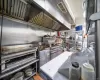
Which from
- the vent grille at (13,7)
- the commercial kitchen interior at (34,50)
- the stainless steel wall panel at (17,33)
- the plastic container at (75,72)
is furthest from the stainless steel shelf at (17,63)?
the plastic container at (75,72)

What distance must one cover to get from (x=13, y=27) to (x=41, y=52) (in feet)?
3.16

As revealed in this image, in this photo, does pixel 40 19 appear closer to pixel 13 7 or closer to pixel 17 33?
Answer: pixel 17 33

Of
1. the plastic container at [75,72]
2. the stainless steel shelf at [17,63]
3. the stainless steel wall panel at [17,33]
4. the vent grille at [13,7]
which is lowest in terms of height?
the stainless steel shelf at [17,63]

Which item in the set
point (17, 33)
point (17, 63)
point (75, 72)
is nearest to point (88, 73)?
point (75, 72)

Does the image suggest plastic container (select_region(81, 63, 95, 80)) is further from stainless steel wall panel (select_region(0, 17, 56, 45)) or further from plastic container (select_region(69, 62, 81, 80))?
stainless steel wall panel (select_region(0, 17, 56, 45))

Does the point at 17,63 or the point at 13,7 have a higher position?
the point at 13,7

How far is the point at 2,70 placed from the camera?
1.13 meters

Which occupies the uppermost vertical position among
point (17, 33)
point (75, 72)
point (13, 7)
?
point (13, 7)

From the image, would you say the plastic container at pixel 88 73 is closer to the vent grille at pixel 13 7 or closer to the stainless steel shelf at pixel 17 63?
the stainless steel shelf at pixel 17 63

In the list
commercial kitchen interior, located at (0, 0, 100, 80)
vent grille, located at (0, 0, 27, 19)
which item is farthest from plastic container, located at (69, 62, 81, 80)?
vent grille, located at (0, 0, 27, 19)

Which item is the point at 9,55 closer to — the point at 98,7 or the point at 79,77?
the point at 79,77

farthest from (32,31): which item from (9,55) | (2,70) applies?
(2,70)

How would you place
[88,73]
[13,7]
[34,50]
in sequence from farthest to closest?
1. [34,50]
2. [13,7]
3. [88,73]

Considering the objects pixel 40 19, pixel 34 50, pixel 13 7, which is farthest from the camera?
pixel 40 19
